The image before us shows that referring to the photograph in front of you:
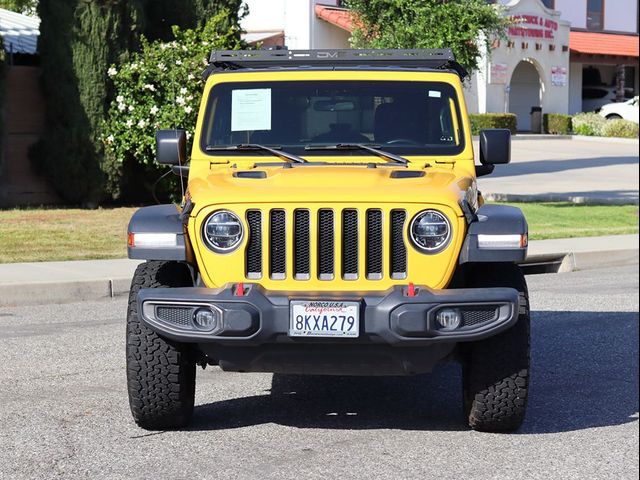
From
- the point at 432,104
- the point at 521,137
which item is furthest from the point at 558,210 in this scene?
the point at 521,137

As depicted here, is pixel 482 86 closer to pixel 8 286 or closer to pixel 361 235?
pixel 8 286

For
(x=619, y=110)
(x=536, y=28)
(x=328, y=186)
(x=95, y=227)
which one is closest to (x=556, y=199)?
(x=95, y=227)

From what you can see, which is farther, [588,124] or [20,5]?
[588,124]

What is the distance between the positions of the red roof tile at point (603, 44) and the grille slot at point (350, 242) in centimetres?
4424

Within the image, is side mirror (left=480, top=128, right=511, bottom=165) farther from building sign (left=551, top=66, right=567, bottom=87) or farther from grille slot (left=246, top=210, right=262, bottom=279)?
building sign (left=551, top=66, right=567, bottom=87)

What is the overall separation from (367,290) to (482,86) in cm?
3861

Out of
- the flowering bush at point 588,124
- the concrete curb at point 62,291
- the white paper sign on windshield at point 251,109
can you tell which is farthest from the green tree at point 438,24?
the flowering bush at point 588,124

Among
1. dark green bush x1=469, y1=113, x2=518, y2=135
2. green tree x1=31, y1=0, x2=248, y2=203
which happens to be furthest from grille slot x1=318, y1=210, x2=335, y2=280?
dark green bush x1=469, y1=113, x2=518, y2=135

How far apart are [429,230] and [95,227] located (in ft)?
35.7

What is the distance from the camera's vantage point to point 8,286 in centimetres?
1136

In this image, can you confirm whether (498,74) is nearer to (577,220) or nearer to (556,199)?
(556,199)

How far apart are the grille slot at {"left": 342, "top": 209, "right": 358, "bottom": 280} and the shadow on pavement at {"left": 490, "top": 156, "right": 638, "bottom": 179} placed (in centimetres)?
2257

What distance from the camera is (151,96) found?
721 inches

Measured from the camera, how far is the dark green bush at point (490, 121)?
40.1 m
